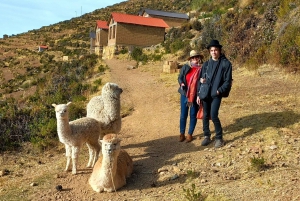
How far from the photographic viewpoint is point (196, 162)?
5.78m

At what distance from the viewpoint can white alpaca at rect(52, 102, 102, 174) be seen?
5.53m

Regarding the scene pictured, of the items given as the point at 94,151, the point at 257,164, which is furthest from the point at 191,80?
the point at 94,151

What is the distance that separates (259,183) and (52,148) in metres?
5.06

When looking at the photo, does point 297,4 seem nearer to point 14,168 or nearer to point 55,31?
point 14,168

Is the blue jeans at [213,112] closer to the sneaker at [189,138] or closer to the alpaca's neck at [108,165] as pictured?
the sneaker at [189,138]

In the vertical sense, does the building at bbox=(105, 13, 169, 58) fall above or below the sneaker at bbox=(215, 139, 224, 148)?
above

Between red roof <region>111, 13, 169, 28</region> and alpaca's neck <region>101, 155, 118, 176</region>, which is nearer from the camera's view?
alpaca's neck <region>101, 155, 118, 176</region>

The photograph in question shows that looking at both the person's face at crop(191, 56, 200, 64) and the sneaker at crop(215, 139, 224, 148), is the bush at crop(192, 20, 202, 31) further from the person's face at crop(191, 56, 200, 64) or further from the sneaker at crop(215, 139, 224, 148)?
the sneaker at crop(215, 139, 224, 148)

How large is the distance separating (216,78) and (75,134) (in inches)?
110

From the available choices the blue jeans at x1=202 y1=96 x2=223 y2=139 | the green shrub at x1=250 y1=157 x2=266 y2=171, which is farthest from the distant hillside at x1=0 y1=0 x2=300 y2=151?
the green shrub at x1=250 y1=157 x2=266 y2=171

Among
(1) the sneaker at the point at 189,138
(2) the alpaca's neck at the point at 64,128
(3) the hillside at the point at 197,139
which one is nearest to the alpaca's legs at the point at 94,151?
(3) the hillside at the point at 197,139

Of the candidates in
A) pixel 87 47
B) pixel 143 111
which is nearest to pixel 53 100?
pixel 143 111

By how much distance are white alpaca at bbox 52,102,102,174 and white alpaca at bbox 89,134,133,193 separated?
0.72m

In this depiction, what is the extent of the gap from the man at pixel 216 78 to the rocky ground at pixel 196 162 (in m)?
0.72
